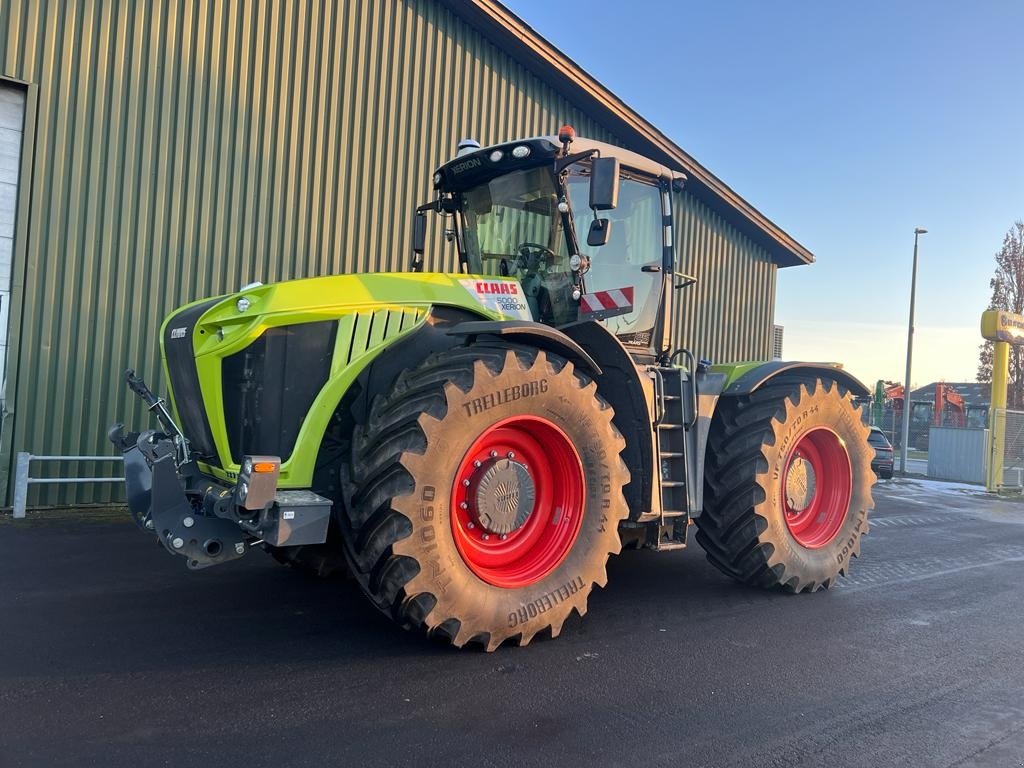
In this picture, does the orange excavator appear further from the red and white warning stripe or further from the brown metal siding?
the red and white warning stripe

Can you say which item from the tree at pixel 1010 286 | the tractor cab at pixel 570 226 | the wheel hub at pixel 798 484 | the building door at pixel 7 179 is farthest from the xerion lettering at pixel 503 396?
the tree at pixel 1010 286

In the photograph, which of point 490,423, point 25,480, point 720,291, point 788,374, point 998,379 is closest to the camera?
point 490,423

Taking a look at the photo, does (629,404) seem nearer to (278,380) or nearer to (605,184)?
(605,184)

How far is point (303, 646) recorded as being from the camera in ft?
14.0

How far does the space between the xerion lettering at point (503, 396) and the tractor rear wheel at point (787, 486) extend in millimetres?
2124

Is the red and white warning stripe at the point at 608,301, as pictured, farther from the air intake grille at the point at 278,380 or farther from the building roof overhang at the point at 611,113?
the building roof overhang at the point at 611,113

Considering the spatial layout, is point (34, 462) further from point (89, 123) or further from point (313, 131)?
point (313, 131)

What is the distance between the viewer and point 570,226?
5195 millimetres

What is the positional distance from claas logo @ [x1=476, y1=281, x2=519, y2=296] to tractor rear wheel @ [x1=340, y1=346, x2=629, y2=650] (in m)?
0.61

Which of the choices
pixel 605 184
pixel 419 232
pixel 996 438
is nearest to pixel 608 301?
pixel 605 184

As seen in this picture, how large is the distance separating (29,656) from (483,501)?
240cm

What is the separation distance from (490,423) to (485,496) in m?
0.43

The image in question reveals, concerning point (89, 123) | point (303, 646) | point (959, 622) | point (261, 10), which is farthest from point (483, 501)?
point (261, 10)

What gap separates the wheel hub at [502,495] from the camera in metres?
4.25
